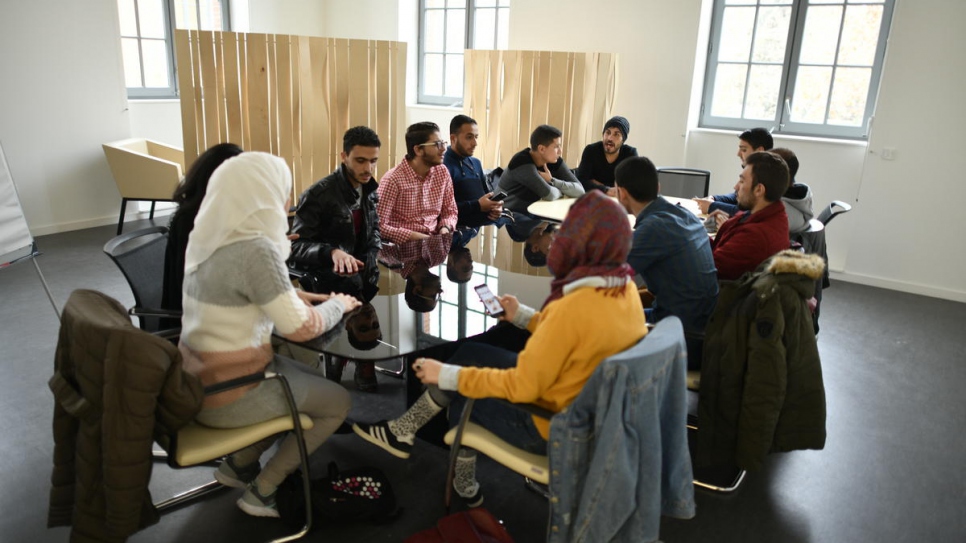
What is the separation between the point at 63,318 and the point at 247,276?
1.56 feet

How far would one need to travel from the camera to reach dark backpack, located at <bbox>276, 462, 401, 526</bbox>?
7.46 feet

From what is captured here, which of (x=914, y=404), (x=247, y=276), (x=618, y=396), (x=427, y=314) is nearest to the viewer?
(x=618, y=396)

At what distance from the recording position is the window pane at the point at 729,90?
19.6 feet

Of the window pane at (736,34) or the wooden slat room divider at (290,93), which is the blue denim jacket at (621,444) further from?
the window pane at (736,34)

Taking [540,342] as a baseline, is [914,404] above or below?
below

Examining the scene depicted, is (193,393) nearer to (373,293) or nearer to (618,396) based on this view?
(373,293)

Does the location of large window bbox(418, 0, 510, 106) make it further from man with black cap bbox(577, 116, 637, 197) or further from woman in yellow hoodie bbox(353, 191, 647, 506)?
woman in yellow hoodie bbox(353, 191, 647, 506)

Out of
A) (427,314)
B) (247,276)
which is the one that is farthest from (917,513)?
(247,276)

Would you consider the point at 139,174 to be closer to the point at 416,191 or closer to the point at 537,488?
the point at 416,191

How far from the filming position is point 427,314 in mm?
2258

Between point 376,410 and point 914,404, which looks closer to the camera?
point 376,410

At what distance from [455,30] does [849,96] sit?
4.28 meters

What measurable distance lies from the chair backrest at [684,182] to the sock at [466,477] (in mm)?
3130

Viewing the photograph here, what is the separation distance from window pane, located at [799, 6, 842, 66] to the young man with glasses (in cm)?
368
